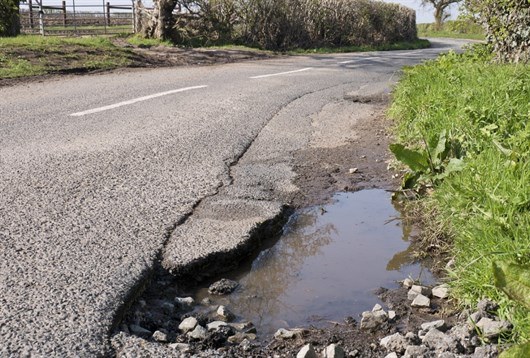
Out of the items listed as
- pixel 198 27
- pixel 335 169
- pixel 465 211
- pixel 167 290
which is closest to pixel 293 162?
pixel 335 169

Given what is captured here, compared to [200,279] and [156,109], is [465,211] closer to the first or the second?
[200,279]

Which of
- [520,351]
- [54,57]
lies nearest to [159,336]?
[520,351]

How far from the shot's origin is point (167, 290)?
3.08m

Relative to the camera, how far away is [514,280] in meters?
2.28

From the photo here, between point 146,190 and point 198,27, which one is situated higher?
point 198,27

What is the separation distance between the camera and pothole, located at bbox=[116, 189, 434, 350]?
2785mm

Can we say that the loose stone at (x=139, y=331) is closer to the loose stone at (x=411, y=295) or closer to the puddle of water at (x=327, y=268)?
the puddle of water at (x=327, y=268)

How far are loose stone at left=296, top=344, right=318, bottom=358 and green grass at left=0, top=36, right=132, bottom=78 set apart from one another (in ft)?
28.8

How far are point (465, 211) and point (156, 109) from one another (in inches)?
180

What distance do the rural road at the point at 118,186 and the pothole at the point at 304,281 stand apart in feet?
0.50

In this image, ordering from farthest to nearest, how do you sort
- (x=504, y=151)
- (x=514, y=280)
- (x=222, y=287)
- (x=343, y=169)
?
(x=343, y=169)
(x=504, y=151)
(x=222, y=287)
(x=514, y=280)

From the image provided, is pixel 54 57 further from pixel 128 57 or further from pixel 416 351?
pixel 416 351

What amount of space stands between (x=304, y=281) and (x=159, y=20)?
16.4 metres

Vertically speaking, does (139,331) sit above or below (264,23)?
below
